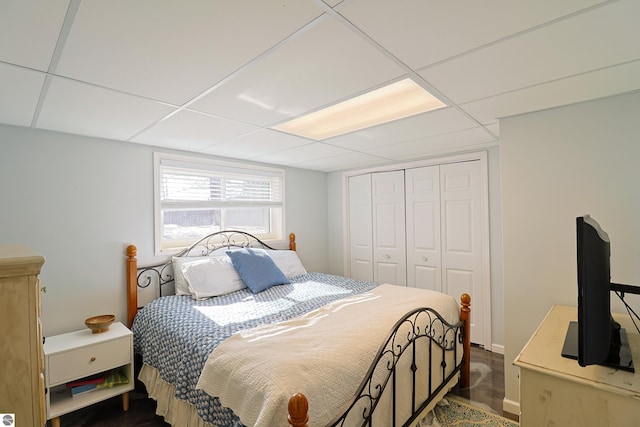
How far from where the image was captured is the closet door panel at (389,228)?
3873mm

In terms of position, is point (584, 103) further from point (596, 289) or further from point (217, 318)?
point (217, 318)

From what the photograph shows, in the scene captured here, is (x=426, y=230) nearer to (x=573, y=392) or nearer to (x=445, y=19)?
(x=573, y=392)

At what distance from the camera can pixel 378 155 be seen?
11.4 feet

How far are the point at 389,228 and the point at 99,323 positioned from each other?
3204mm

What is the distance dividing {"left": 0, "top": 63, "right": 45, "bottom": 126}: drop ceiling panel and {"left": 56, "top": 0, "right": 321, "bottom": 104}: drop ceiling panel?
19cm

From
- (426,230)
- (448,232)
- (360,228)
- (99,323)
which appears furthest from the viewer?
(360,228)

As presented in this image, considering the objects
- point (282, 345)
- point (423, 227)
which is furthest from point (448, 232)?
point (282, 345)

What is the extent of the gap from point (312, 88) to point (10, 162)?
2.33m

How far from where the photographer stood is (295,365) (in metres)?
1.38

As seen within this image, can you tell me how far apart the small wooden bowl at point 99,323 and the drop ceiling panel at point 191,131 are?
1.54m

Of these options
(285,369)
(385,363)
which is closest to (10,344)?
(285,369)

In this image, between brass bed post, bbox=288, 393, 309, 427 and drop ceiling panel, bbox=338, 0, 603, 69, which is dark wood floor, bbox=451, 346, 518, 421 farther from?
drop ceiling panel, bbox=338, 0, 603, 69

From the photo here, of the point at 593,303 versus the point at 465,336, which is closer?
the point at 593,303

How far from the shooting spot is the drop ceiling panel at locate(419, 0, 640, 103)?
110 centimetres
